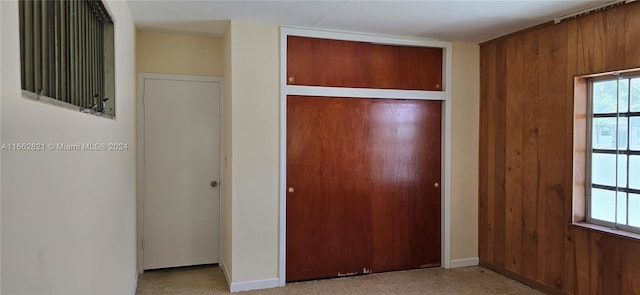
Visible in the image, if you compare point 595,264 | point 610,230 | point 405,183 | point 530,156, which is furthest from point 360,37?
point 595,264

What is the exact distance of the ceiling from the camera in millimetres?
2822

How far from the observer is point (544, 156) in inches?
130

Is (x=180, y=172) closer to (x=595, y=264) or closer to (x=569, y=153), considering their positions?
(x=569, y=153)

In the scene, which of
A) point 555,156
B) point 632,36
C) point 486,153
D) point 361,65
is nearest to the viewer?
point 632,36

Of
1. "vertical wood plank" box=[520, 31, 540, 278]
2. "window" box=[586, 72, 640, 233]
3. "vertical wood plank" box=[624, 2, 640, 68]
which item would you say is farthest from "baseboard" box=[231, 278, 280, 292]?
"vertical wood plank" box=[624, 2, 640, 68]

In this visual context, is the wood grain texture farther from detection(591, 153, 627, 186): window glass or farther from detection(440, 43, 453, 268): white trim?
detection(591, 153, 627, 186): window glass

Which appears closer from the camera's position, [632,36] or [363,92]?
[632,36]

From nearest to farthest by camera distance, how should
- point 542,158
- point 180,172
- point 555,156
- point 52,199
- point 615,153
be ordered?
point 52,199 < point 615,153 < point 555,156 < point 542,158 < point 180,172

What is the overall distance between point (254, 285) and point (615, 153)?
2976 mm

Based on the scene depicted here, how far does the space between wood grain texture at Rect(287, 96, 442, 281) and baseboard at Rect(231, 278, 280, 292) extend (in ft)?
0.49

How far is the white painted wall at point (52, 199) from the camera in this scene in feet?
3.04

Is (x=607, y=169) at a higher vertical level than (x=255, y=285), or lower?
higher

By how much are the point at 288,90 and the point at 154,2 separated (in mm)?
1226

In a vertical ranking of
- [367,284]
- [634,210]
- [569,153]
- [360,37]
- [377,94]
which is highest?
[360,37]
